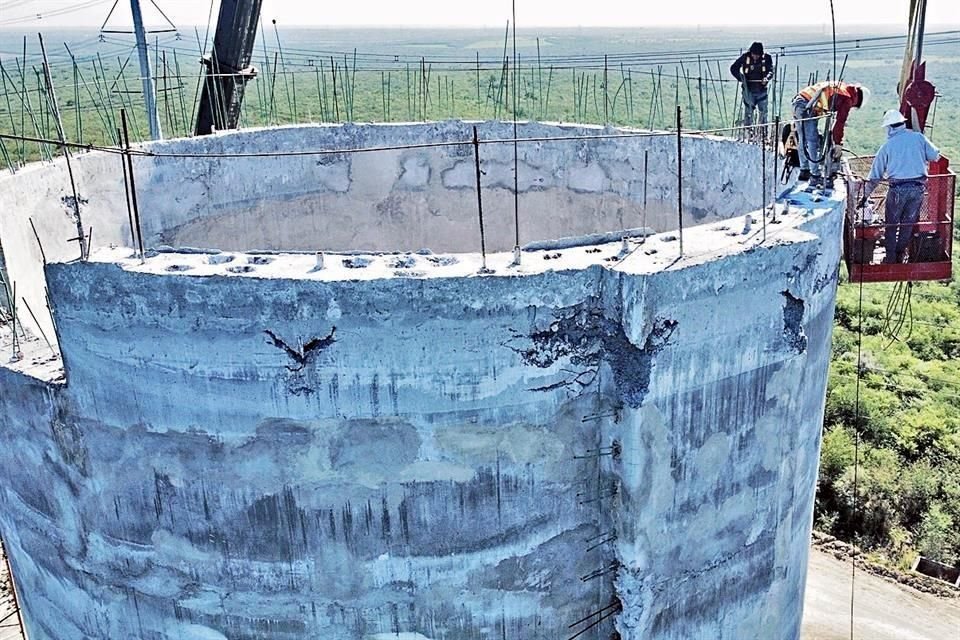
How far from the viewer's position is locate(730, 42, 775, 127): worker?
27.0 ft

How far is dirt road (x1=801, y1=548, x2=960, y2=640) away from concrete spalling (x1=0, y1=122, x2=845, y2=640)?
4.39 metres

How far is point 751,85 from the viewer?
8.37 metres

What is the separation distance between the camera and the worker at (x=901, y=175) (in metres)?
6.69

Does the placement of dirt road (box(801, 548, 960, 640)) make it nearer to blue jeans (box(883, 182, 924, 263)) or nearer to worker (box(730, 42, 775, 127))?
blue jeans (box(883, 182, 924, 263))

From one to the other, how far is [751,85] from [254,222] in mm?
5544

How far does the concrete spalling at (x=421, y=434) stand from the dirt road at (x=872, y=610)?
4.39m

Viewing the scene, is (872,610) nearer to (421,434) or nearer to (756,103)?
(756,103)

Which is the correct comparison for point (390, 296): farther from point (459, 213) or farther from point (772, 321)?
point (459, 213)

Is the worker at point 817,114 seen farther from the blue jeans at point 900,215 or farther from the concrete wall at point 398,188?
the concrete wall at point 398,188

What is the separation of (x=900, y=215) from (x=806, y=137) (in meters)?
0.89

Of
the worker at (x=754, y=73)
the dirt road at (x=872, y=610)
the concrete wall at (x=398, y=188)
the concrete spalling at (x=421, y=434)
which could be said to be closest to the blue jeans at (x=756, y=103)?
the worker at (x=754, y=73)

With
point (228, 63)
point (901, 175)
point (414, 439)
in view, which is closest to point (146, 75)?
point (228, 63)

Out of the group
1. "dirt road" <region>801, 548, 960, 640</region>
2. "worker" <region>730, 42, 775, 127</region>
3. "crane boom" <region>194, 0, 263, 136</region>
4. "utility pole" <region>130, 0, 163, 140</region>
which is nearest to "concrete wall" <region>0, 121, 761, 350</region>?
"worker" <region>730, 42, 775, 127</region>

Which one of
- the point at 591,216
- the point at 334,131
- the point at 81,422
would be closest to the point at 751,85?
the point at 591,216
